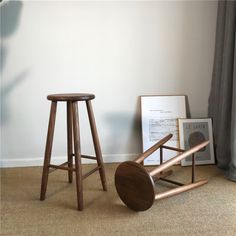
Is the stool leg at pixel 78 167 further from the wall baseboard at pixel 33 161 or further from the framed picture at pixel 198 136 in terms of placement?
the framed picture at pixel 198 136

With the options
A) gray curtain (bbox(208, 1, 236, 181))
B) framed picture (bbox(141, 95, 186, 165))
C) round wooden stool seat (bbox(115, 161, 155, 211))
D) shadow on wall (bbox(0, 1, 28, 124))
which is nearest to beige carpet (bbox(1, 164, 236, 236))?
round wooden stool seat (bbox(115, 161, 155, 211))

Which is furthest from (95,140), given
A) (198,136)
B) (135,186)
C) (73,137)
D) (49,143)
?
(198,136)

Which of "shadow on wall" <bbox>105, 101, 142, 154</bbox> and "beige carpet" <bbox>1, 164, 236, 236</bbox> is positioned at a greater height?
"shadow on wall" <bbox>105, 101, 142, 154</bbox>

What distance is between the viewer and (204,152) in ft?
8.02

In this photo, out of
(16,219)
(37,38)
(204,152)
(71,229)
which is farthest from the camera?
(204,152)

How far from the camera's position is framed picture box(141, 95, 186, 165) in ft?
8.04

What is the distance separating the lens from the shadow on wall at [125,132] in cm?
247

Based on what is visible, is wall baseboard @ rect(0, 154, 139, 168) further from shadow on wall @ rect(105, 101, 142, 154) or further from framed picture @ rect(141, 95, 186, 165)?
framed picture @ rect(141, 95, 186, 165)

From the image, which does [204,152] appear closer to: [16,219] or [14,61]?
[16,219]

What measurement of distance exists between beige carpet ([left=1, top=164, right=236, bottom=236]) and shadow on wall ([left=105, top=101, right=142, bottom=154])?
17.5 inches

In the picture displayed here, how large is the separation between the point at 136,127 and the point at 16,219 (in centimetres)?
124

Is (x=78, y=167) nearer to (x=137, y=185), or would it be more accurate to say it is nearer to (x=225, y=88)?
(x=137, y=185)

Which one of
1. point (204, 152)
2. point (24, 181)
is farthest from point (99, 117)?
point (204, 152)

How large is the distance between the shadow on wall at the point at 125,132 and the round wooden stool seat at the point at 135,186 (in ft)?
2.68
